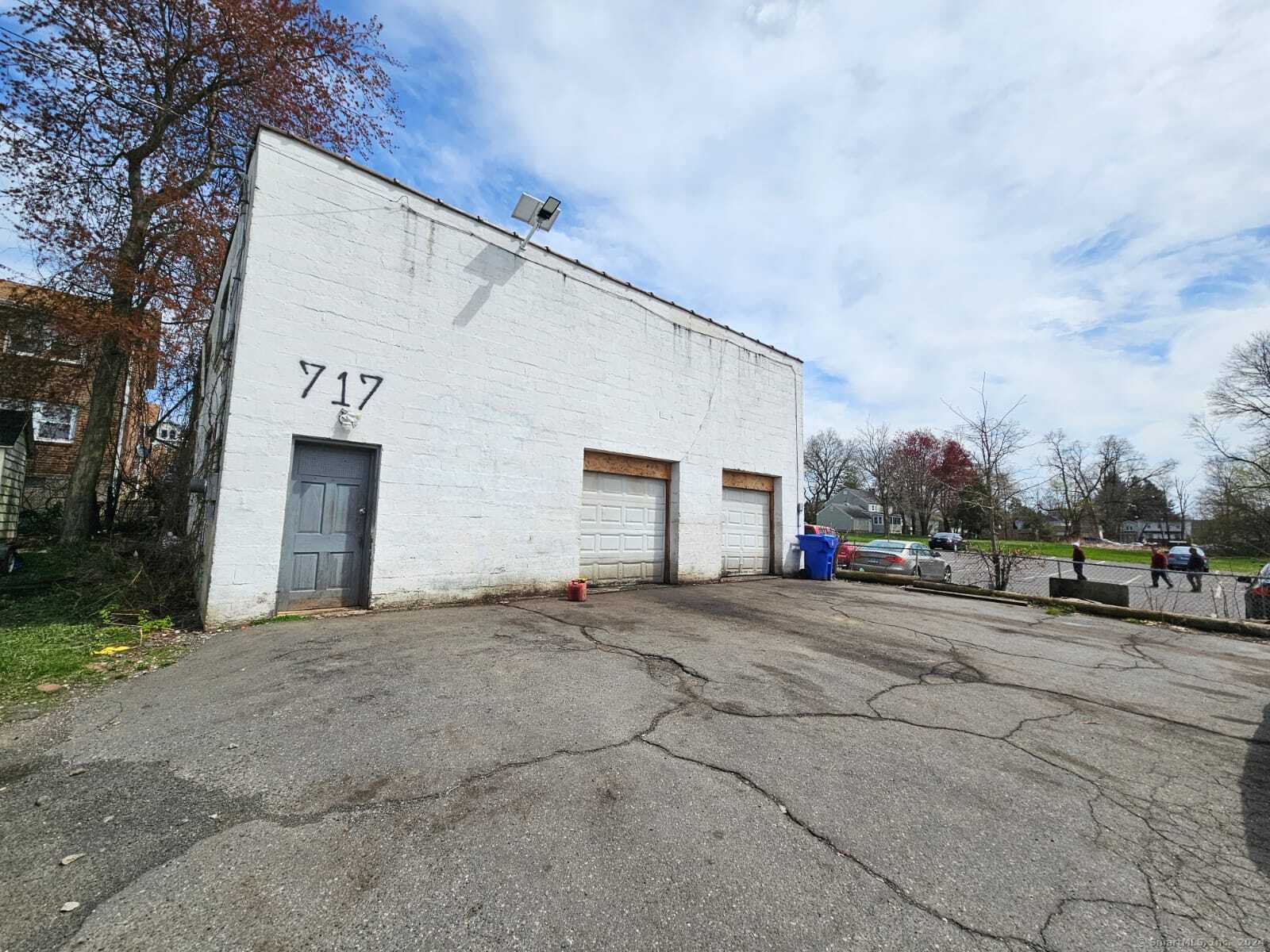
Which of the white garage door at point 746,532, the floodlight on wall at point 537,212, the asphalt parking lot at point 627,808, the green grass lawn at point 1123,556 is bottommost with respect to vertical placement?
the asphalt parking lot at point 627,808

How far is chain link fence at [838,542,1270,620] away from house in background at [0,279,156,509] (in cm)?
1977

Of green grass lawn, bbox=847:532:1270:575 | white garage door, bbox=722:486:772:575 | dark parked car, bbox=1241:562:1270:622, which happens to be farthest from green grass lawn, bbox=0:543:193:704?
green grass lawn, bbox=847:532:1270:575

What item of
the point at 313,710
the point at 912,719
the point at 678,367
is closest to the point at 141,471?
the point at 678,367

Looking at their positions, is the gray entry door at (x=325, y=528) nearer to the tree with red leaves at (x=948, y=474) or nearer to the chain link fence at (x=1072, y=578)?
the chain link fence at (x=1072, y=578)

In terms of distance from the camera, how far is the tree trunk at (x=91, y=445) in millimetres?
11320

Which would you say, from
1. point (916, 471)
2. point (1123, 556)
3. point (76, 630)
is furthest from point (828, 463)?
point (76, 630)

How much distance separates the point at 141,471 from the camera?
15484 mm

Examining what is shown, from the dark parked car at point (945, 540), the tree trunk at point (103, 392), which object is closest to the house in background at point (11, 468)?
the tree trunk at point (103, 392)

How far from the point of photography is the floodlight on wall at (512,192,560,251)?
7.57 m

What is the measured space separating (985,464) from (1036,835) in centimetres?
1275

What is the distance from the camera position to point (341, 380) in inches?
255

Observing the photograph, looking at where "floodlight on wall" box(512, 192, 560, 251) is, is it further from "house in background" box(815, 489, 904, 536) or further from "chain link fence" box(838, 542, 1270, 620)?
"house in background" box(815, 489, 904, 536)

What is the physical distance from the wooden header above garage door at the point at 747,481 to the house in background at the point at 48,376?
14.1 m

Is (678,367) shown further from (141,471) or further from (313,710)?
(141,471)
